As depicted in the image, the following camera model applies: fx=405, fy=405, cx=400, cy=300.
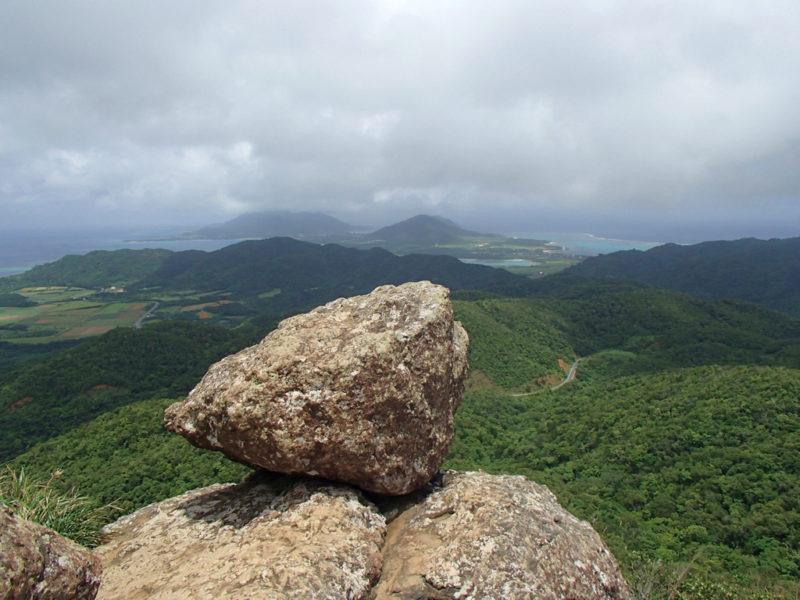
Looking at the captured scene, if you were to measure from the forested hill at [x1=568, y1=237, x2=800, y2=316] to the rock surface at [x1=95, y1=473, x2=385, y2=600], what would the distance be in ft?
567

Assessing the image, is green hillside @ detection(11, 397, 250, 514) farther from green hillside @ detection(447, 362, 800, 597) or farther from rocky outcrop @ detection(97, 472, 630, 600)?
green hillside @ detection(447, 362, 800, 597)

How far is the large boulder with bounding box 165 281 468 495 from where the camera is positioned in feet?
24.6

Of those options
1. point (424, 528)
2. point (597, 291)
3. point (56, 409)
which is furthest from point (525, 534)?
point (597, 291)

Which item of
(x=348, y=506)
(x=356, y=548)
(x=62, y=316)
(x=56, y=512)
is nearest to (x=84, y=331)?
(x=62, y=316)

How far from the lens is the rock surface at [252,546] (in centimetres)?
586

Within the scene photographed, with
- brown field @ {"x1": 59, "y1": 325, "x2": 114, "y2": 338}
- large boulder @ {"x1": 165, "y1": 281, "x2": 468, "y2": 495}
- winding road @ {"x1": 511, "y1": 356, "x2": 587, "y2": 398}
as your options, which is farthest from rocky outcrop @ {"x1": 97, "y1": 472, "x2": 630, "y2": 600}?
brown field @ {"x1": 59, "y1": 325, "x2": 114, "y2": 338}

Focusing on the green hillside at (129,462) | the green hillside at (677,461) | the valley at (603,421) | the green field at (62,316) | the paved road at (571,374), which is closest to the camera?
the green hillside at (129,462)

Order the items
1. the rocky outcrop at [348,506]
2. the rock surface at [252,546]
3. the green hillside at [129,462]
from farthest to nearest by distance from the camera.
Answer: the green hillside at [129,462] < the rocky outcrop at [348,506] < the rock surface at [252,546]

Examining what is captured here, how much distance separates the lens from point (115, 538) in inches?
319

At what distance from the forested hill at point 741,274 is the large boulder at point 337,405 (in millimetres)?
170776

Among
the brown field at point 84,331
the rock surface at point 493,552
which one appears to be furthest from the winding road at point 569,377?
the brown field at point 84,331

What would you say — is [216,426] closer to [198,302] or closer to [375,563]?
[375,563]

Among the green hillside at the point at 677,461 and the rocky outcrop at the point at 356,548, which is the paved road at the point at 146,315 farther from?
the rocky outcrop at the point at 356,548

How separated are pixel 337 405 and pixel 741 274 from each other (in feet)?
687
